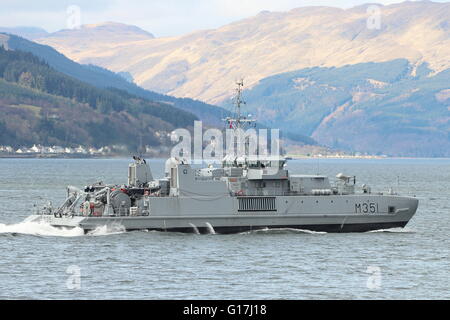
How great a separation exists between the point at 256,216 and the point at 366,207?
6.53m

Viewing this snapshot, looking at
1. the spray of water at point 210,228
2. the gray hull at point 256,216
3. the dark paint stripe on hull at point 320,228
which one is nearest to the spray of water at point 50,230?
the gray hull at point 256,216

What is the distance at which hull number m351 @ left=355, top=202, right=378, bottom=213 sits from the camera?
54309 mm

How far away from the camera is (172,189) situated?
53094 millimetres

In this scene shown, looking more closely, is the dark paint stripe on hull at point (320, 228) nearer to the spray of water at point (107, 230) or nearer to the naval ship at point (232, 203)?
the naval ship at point (232, 203)

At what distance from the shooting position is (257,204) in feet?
174

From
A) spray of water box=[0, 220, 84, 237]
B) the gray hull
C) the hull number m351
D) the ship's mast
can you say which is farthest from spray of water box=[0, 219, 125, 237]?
the hull number m351

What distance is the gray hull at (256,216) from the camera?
52.2 m

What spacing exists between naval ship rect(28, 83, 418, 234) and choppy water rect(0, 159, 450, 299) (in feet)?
2.32

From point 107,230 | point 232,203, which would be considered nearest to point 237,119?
point 232,203

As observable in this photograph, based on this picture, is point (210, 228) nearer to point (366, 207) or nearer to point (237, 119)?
point (237, 119)

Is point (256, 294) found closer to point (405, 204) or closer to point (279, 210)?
point (279, 210)

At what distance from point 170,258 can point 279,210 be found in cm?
945

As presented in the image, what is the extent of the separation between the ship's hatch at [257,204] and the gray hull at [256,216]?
0.14m
